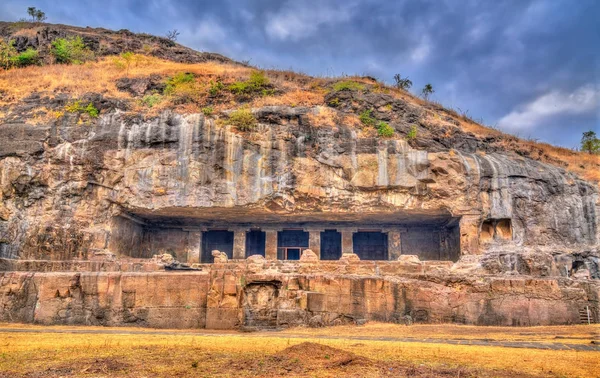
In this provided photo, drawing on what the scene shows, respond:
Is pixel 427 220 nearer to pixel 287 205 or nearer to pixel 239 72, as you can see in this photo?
pixel 287 205

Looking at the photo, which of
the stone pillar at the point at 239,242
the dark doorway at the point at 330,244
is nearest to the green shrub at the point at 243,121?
the stone pillar at the point at 239,242

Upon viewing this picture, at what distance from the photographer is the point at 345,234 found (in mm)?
27188

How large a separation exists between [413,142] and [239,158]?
8.44 metres

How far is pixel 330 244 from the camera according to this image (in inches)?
1134

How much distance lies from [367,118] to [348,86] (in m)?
3.83

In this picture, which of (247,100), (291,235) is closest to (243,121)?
(247,100)

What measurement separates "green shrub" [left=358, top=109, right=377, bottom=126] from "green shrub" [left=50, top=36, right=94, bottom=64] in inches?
817

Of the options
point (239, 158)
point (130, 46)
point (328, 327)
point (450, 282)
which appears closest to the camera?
point (328, 327)

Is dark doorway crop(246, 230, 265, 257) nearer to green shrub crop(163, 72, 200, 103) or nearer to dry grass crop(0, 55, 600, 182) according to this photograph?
dry grass crop(0, 55, 600, 182)

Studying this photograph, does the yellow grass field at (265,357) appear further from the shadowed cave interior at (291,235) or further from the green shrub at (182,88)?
the green shrub at (182,88)

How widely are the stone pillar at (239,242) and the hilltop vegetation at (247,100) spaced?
20.5 feet

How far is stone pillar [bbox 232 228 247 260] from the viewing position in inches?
1055

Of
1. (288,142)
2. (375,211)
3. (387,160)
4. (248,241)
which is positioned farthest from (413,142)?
(248,241)

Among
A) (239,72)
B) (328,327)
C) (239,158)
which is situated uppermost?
(239,72)
